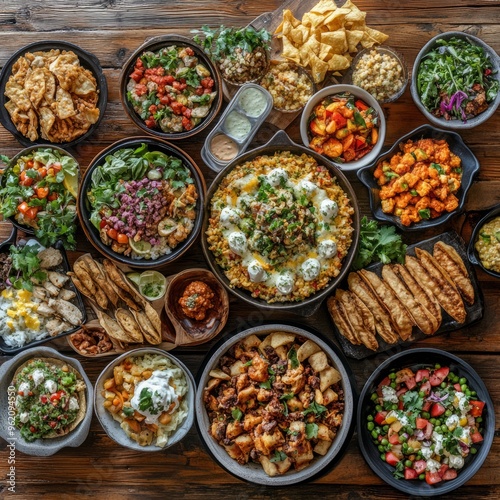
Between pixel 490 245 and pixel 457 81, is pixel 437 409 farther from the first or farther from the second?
pixel 457 81

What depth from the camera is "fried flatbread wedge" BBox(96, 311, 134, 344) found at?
514cm

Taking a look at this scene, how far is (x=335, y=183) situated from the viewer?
5.03 metres

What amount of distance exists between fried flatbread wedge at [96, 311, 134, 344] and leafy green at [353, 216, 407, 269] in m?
1.97

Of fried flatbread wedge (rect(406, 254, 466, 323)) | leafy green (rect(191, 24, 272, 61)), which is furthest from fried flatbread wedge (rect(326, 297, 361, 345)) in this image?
leafy green (rect(191, 24, 272, 61))

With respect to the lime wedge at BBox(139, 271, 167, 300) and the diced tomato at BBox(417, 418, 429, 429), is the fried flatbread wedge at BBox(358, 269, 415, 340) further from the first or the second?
the lime wedge at BBox(139, 271, 167, 300)

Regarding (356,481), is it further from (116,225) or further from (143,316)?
(116,225)

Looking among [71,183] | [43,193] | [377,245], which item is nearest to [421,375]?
[377,245]

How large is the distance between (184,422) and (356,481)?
62.1 inches

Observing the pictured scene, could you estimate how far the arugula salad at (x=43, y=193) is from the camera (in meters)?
5.03

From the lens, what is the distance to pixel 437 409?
199 inches

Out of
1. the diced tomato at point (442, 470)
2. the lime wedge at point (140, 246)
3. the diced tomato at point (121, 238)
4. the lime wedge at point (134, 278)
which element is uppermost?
the diced tomato at point (121, 238)

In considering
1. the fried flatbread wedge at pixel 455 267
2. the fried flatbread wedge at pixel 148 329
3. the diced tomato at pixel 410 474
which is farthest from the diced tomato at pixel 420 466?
the fried flatbread wedge at pixel 148 329

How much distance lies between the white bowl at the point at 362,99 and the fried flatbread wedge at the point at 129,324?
6.67ft

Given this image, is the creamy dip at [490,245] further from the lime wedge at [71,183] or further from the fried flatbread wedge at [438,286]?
the lime wedge at [71,183]
